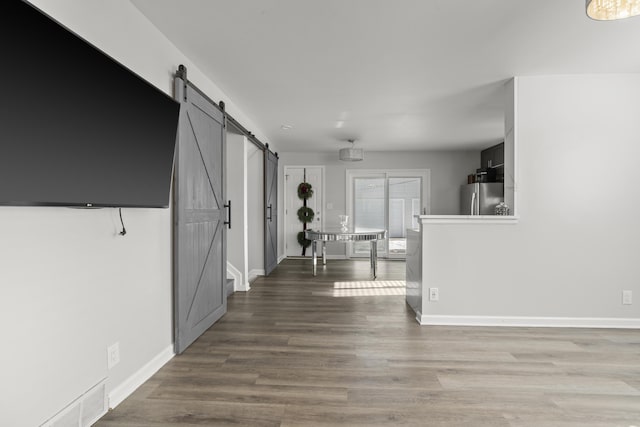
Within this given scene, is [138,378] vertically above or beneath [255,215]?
beneath

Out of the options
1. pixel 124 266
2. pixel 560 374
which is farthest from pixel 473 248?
pixel 124 266

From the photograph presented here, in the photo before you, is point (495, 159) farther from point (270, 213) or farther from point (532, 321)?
point (270, 213)

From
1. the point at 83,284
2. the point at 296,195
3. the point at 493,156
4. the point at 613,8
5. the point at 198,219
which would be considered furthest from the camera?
the point at 296,195

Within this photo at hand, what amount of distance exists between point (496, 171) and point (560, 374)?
5.00 metres

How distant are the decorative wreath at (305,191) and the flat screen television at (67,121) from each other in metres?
5.57

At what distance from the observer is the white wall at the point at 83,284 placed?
142 cm

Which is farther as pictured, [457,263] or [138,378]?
[457,263]

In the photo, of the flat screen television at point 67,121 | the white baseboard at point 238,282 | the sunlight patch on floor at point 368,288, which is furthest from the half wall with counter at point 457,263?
the flat screen television at point 67,121

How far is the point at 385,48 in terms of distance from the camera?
2709mm

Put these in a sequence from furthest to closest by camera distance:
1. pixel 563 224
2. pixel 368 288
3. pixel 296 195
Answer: pixel 296 195, pixel 368 288, pixel 563 224

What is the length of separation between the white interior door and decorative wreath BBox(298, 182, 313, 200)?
2.8 inches

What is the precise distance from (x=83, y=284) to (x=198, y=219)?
128 centimetres

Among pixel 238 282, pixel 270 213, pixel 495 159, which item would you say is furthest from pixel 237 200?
pixel 495 159

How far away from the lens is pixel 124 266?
2100 mm
